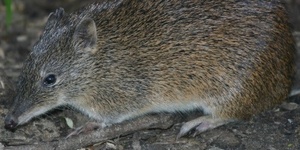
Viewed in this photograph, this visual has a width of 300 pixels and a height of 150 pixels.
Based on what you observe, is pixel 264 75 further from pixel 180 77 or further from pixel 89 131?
pixel 89 131

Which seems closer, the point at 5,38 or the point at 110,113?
the point at 110,113

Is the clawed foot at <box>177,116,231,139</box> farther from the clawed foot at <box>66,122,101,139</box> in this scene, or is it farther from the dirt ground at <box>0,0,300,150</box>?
the clawed foot at <box>66,122,101,139</box>

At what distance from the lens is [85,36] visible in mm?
6340

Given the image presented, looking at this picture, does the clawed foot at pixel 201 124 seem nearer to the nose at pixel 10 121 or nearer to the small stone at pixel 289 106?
the small stone at pixel 289 106

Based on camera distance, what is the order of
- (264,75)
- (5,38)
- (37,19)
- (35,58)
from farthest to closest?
1. (37,19)
2. (5,38)
3. (264,75)
4. (35,58)

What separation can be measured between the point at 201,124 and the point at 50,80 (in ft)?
5.17

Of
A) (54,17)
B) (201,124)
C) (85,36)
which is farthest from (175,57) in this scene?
(54,17)

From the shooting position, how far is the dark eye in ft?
20.6

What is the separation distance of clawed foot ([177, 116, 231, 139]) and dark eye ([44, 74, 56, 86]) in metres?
1.34

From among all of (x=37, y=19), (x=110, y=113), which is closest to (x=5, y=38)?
(x=37, y=19)

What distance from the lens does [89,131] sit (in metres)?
6.64

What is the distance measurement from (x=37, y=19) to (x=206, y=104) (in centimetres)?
424

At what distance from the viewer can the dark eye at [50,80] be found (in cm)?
627

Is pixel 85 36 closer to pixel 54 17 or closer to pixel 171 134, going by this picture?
pixel 54 17
